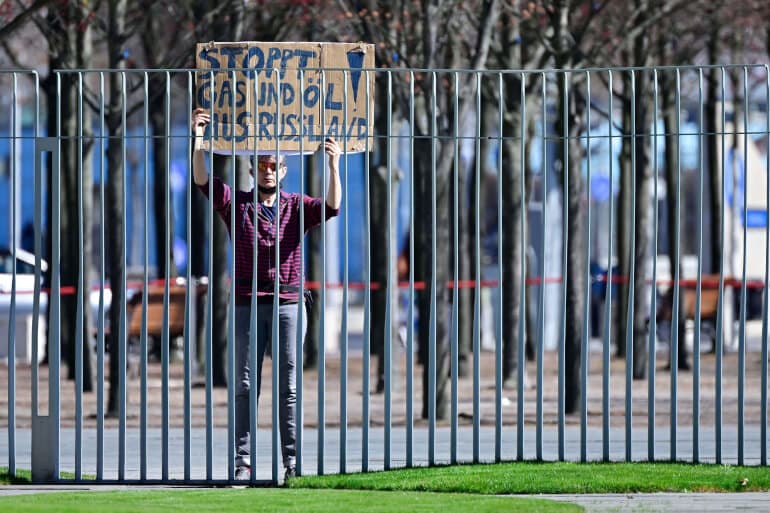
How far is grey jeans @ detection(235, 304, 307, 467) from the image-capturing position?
1117 centimetres

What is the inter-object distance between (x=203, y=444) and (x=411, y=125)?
4586 millimetres

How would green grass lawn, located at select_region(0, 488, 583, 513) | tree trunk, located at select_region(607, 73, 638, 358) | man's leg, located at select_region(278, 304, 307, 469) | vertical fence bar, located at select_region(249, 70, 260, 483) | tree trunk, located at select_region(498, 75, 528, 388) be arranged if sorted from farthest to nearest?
tree trunk, located at select_region(607, 73, 638, 358), tree trunk, located at select_region(498, 75, 528, 388), man's leg, located at select_region(278, 304, 307, 469), vertical fence bar, located at select_region(249, 70, 260, 483), green grass lawn, located at select_region(0, 488, 583, 513)

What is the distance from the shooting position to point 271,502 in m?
9.68

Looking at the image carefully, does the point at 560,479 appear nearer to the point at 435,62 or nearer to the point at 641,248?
the point at 435,62

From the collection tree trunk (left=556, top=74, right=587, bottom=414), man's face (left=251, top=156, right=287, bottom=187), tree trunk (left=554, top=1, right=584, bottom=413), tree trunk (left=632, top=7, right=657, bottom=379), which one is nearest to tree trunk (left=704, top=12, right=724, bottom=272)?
tree trunk (left=632, top=7, right=657, bottom=379)

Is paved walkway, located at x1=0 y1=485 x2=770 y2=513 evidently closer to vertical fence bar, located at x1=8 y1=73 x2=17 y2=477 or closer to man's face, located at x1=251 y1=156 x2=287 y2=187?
vertical fence bar, located at x1=8 y1=73 x2=17 y2=477

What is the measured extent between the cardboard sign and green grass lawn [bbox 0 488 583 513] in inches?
89.3

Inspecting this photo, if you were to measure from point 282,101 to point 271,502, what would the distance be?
9.44ft

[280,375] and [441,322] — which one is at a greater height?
[441,322]

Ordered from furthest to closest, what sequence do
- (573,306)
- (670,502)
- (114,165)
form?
(114,165)
(573,306)
(670,502)

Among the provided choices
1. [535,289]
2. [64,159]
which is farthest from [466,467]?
[535,289]

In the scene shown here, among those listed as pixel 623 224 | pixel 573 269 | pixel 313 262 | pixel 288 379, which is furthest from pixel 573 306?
pixel 623 224

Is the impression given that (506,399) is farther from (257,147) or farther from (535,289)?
(535,289)

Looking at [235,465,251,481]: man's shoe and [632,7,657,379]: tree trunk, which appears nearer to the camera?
[235,465,251,481]: man's shoe
